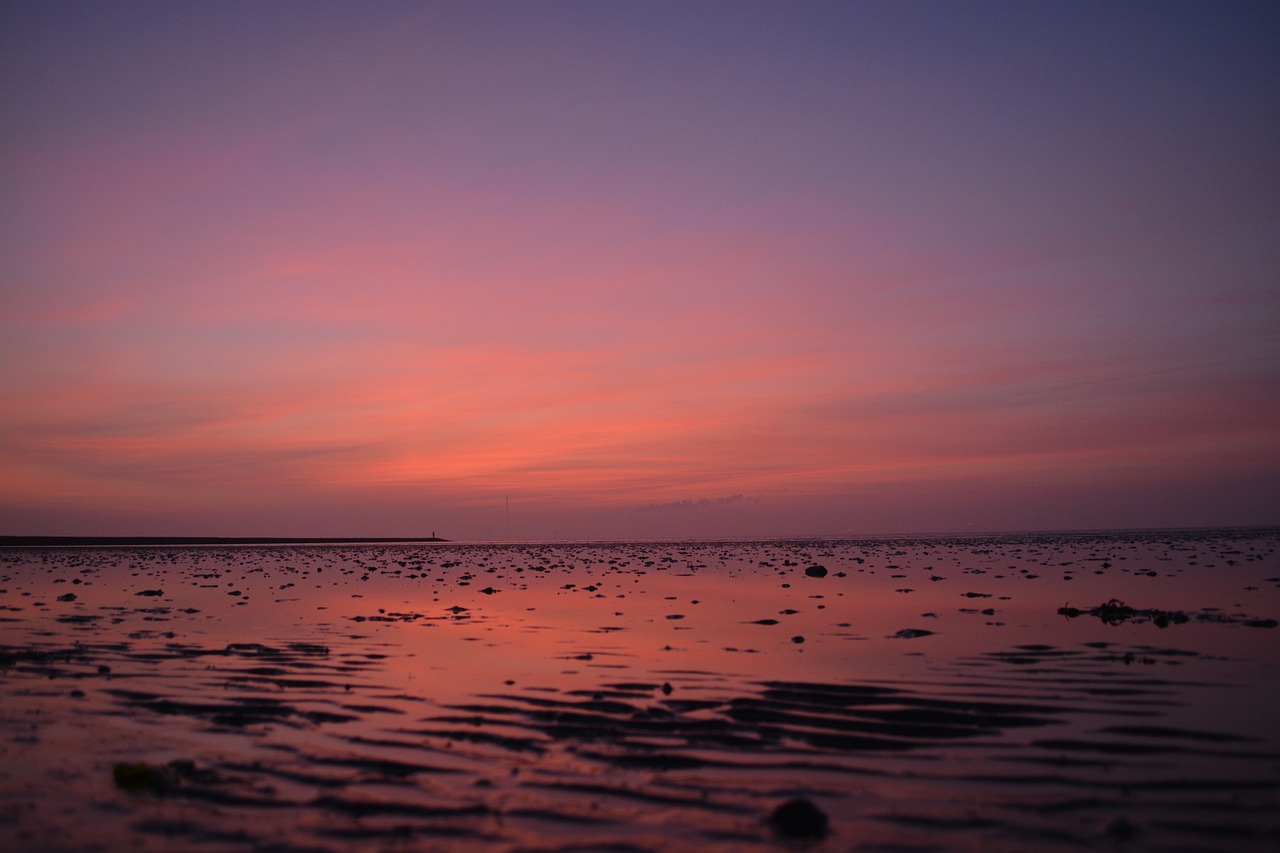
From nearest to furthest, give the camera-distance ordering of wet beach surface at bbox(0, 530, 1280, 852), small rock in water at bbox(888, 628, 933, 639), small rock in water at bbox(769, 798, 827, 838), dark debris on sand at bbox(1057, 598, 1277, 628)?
1. small rock in water at bbox(769, 798, 827, 838)
2. wet beach surface at bbox(0, 530, 1280, 852)
3. small rock in water at bbox(888, 628, 933, 639)
4. dark debris on sand at bbox(1057, 598, 1277, 628)

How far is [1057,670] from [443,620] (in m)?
16.2

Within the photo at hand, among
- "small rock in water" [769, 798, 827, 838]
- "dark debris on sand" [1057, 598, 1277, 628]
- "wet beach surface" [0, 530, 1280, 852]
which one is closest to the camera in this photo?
"small rock in water" [769, 798, 827, 838]

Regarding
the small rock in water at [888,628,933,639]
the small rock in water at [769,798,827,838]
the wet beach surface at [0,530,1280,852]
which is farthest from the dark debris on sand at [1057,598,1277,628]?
the small rock in water at [769,798,827,838]

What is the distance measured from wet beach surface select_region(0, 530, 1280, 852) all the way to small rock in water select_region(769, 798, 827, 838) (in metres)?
0.02

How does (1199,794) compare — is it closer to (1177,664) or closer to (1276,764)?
(1276,764)

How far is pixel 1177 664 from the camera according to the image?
15547 mm

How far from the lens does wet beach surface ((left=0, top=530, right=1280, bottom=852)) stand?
788 cm

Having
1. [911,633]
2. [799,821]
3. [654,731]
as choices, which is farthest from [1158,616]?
[799,821]

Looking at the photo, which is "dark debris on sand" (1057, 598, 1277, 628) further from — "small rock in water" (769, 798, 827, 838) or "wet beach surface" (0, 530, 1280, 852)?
"small rock in water" (769, 798, 827, 838)

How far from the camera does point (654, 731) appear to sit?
11.4m

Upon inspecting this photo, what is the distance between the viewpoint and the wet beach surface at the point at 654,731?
7.88 meters

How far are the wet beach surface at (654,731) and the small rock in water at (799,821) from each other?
0.02 m

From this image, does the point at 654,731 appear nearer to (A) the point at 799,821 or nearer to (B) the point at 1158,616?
(A) the point at 799,821

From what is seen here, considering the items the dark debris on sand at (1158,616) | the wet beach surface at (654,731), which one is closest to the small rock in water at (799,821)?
the wet beach surface at (654,731)
